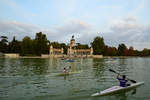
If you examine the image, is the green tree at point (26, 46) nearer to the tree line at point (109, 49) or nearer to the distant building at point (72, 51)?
the distant building at point (72, 51)

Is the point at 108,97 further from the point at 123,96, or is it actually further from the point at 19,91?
the point at 19,91

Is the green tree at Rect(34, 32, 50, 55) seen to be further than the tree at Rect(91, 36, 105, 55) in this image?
No

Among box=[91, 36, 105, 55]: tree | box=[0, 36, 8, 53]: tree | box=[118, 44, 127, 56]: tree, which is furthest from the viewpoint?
box=[118, 44, 127, 56]: tree

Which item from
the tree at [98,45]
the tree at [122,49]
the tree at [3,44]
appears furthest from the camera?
the tree at [122,49]

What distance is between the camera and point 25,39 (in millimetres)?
128375

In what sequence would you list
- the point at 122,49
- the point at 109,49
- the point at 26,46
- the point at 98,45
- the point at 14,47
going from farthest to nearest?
the point at 122,49
the point at 109,49
the point at 98,45
the point at 26,46
the point at 14,47

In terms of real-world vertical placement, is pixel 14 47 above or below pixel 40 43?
below

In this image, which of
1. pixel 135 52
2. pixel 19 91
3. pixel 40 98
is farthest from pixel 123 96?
pixel 135 52

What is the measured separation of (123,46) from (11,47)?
110 meters

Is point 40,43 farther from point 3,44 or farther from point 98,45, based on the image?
point 98,45

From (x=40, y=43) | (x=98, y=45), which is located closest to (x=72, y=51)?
(x=98, y=45)

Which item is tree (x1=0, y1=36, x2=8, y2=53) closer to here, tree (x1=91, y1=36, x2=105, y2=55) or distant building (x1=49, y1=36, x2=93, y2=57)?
distant building (x1=49, y1=36, x2=93, y2=57)

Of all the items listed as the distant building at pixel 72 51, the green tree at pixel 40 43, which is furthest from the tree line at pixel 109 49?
the green tree at pixel 40 43

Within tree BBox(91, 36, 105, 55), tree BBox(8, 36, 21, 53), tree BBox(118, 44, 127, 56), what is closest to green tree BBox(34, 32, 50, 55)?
tree BBox(8, 36, 21, 53)
